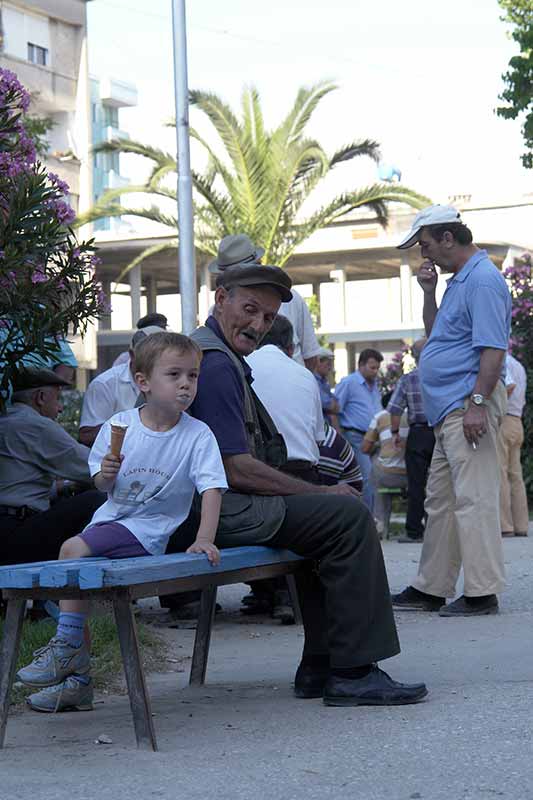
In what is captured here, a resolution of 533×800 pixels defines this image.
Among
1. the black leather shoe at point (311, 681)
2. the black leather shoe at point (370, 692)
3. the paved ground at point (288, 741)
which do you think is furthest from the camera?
the black leather shoe at point (311, 681)

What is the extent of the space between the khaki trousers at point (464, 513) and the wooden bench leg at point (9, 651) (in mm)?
3586

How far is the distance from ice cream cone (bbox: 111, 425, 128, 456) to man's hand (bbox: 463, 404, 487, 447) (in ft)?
10.6

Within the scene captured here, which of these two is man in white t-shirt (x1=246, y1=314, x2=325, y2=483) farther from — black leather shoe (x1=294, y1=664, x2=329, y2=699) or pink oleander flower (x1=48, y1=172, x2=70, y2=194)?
black leather shoe (x1=294, y1=664, x2=329, y2=699)

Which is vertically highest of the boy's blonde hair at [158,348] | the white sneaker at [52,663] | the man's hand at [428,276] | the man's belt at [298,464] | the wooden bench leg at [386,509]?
the man's hand at [428,276]

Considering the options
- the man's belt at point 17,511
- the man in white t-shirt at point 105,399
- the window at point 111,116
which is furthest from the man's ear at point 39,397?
the window at point 111,116

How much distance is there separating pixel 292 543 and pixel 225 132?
A: 21.2 metres

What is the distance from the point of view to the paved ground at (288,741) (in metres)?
4.14

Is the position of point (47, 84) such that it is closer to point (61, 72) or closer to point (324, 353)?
point (61, 72)

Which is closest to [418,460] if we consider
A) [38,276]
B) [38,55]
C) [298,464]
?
[298,464]

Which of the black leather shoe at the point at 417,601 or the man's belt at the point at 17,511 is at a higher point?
the man's belt at the point at 17,511

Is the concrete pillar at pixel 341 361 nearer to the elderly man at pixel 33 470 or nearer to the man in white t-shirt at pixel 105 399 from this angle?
the man in white t-shirt at pixel 105 399

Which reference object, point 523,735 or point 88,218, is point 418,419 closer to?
point 523,735

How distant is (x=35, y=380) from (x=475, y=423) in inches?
92.1

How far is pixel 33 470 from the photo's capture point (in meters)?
7.40
